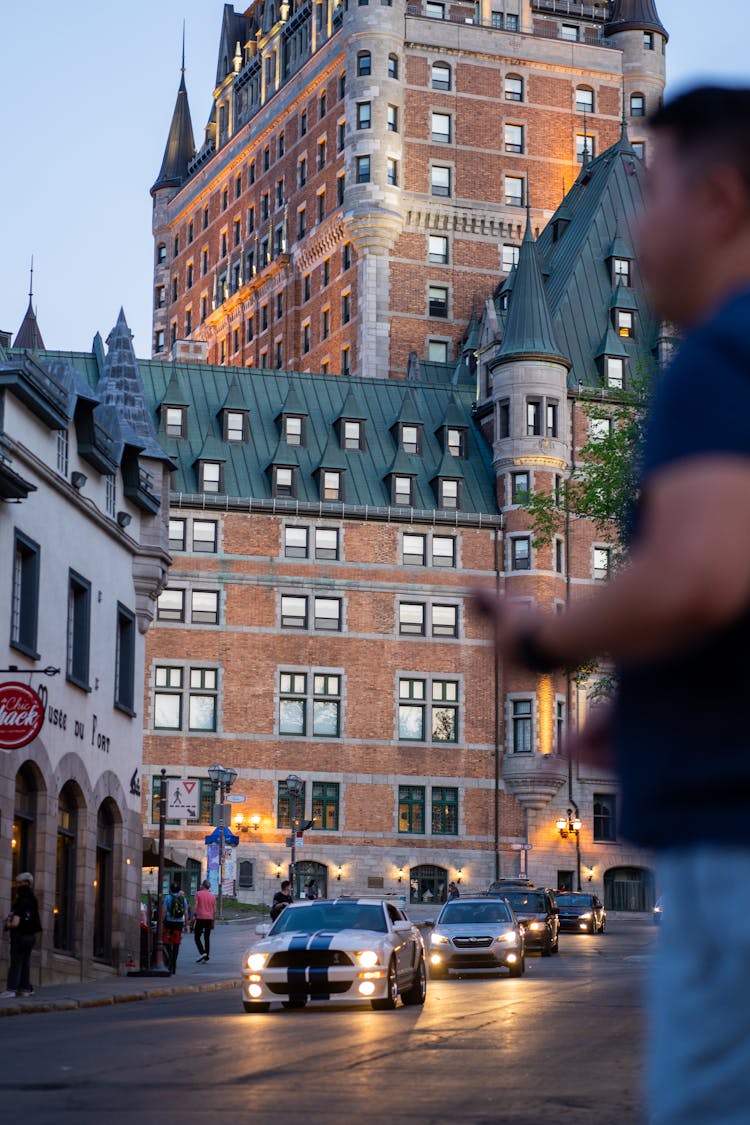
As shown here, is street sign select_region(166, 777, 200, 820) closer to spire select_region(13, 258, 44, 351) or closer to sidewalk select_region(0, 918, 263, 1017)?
sidewalk select_region(0, 918, 263, 1017)

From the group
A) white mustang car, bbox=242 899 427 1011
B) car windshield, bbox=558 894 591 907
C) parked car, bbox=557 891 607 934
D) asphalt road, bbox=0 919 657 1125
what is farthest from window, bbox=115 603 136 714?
car windshield, bbox=558 894 591 907

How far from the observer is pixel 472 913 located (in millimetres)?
36594

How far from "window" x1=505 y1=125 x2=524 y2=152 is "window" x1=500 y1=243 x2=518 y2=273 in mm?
5059

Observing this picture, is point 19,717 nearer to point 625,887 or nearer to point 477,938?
point 477,938

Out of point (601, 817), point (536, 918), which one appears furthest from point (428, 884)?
point (536, 918)

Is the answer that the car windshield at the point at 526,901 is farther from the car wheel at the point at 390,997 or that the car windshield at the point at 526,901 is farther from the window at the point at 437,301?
the window at the point at 437,301

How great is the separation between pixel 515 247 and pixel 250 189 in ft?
62.7

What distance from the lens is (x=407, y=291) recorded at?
311 feet

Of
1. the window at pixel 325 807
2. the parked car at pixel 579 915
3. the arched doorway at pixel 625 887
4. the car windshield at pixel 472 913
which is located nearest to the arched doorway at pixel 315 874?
the window at pixel 325 807

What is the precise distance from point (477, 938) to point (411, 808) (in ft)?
131

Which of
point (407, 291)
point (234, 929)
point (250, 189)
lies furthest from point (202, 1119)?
point (250, 189)

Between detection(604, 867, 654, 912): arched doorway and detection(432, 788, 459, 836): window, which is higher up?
detection(432, 788, 459, 836): window

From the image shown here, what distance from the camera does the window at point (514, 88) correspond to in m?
98.9

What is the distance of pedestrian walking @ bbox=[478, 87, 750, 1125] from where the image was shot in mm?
2844
